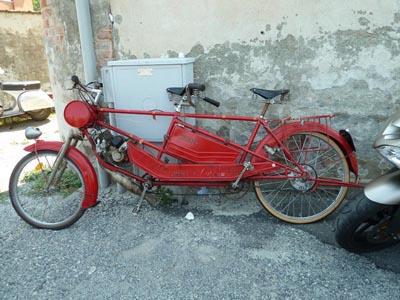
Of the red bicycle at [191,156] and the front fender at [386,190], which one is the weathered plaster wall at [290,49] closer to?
the red bicycle at [191,156]

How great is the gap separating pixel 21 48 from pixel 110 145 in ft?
21.4

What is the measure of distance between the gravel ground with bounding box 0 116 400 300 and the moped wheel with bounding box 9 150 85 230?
115mm

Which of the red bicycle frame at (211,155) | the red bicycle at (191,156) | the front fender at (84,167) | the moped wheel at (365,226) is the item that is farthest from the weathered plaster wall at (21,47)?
the moped wheel at (365,226)

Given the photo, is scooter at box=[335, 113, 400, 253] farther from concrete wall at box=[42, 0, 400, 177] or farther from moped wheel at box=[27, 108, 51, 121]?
moped wheel at box=[27, 108, 51, 121]

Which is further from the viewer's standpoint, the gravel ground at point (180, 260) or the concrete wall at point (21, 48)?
the concrete wall at point (21, 48)

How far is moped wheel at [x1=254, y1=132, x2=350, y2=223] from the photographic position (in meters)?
2.66

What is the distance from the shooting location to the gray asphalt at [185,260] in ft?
6.81

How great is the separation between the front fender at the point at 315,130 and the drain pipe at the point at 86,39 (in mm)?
1701

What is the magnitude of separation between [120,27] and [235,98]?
1251 millimetres

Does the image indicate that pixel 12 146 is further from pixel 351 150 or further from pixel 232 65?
pixel 351 150

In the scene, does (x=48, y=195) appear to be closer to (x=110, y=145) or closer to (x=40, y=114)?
(x=110, y=145)

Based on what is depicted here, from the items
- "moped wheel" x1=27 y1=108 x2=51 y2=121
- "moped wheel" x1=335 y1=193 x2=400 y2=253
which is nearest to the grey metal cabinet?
"moped wheel" x1=335 y1=193 x2=400 y2=253

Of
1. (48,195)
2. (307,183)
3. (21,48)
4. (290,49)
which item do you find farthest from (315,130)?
(21,48)

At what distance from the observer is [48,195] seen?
284 centimetres
